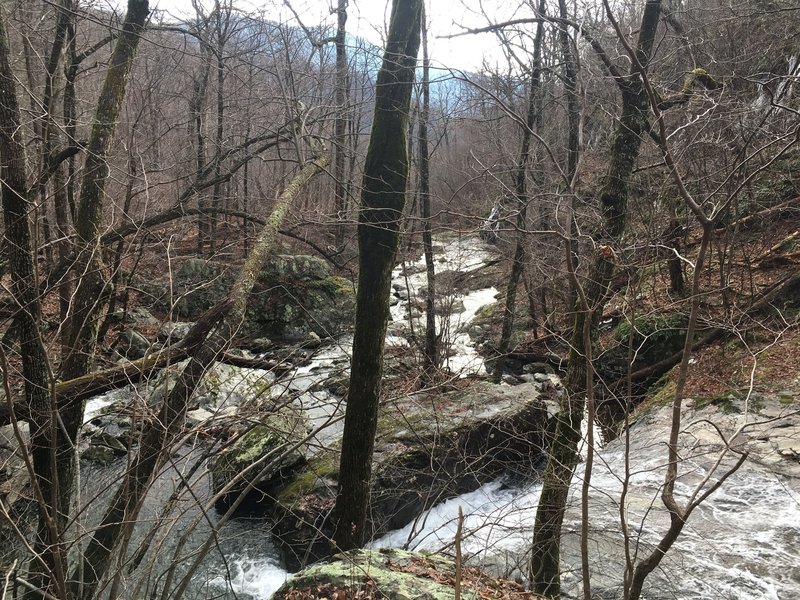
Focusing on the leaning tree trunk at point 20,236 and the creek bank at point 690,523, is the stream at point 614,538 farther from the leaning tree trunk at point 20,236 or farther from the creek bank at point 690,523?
the leaning tree trunk at point 20,236

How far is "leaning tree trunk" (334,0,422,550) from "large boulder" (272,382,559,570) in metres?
1.24

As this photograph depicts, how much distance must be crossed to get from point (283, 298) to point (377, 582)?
11367 mm

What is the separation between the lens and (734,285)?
33.3 feet

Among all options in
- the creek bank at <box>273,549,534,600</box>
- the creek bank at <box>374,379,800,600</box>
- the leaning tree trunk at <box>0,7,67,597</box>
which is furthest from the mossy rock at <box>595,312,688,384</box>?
the leaning tree trunk at <box>0,7,67,597</box>

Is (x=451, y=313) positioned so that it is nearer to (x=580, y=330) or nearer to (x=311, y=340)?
(x=311, y=340)

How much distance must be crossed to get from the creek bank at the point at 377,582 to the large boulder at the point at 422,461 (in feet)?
5.36

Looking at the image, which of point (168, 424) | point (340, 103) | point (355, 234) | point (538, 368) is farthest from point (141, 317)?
point (538, 368)

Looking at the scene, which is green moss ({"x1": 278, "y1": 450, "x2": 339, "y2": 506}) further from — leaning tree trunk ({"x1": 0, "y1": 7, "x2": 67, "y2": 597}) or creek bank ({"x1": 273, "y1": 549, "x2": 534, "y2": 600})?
leaning tree trunk ({"x1": 0, "y1": 7, "x2": 67, "y2": 597})

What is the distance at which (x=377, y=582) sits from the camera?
3490 mm

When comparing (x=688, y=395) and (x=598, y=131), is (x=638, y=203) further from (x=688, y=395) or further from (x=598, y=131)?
(x=598, y=131)

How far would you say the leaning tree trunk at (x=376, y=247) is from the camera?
4.07 meters

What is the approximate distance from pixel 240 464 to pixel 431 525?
2.78 m

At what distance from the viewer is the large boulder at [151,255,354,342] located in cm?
1368

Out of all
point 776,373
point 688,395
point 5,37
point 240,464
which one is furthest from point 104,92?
point 776,373
